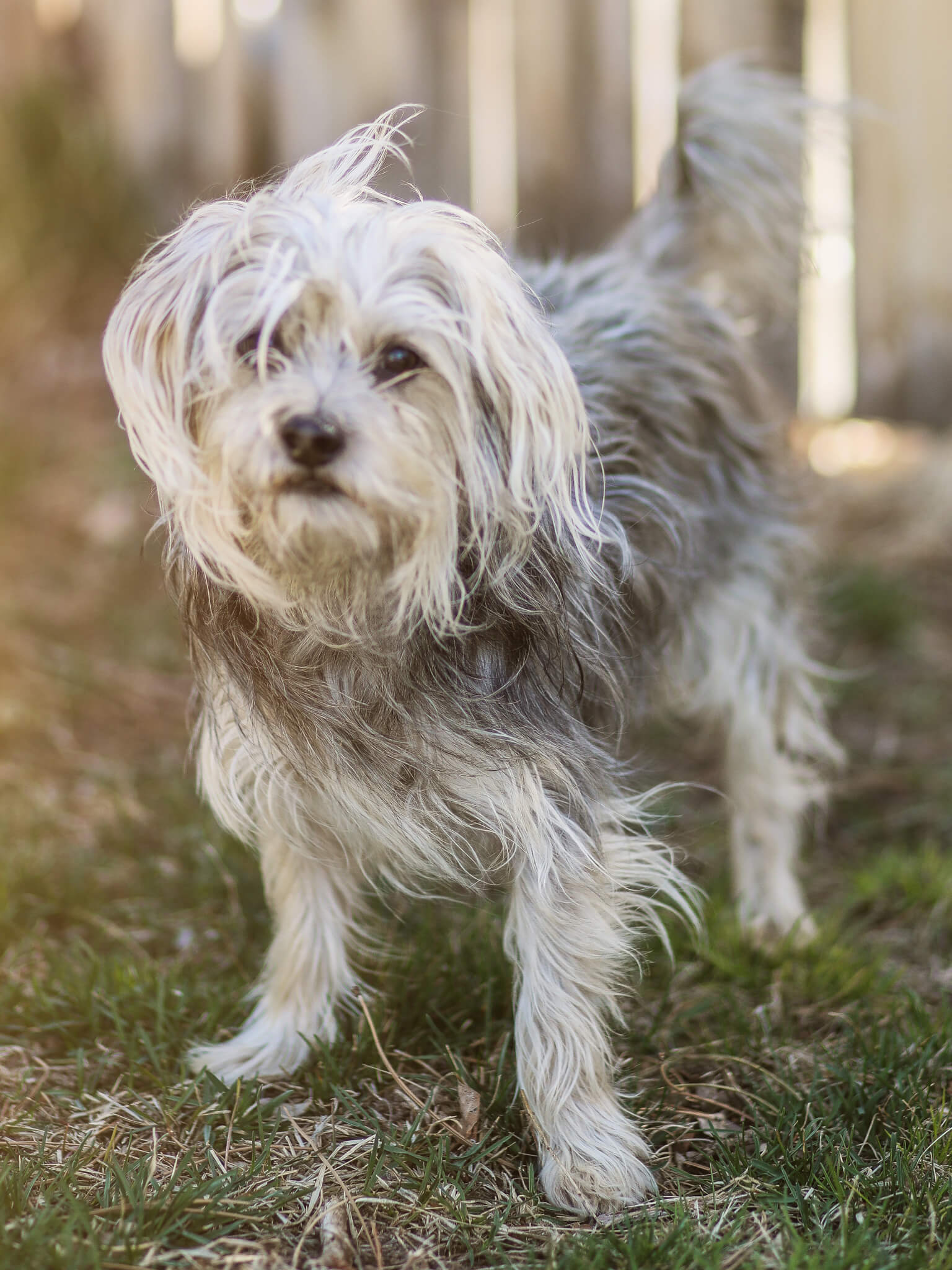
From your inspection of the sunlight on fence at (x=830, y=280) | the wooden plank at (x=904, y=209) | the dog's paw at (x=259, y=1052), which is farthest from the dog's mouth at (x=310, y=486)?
the wooden plank at (x=904, y=209)

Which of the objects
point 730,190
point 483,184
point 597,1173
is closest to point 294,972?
point 597,1173

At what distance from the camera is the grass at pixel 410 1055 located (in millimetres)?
1989

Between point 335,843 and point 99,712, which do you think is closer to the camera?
point 335,843

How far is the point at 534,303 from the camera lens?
7.88 ft

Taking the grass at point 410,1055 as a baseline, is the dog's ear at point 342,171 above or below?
above

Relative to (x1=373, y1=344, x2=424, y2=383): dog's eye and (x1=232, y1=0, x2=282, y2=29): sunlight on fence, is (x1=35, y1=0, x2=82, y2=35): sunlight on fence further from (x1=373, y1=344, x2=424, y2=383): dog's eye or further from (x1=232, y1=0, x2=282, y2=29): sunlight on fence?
(x1=373, y1=344, x2=424, y2=383): dog's eye

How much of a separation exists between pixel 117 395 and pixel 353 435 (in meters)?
0.46

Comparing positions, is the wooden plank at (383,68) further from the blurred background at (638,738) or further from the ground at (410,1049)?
the ground at (410,1049)

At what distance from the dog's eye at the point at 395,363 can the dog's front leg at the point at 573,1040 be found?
93cm

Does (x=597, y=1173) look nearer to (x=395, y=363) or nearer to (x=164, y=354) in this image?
Answer: (x=395, y=363)

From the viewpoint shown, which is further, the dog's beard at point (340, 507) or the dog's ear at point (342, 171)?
the dog's ear at point (342, 171)

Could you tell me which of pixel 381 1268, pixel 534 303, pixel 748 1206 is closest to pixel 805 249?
pixel 534 303

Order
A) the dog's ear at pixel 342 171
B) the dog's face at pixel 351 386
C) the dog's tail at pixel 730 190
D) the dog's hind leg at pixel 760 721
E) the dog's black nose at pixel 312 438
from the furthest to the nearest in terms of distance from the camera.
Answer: the dog's tail at pixel 730 190 → the dog's hind leg at pixel 760 721 → the dog's ear at pixel 342 171 → the dog's face at pixel 351 386 → the dog's black nose at pixel 312 438

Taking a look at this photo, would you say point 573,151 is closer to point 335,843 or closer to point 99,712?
point 99,712
